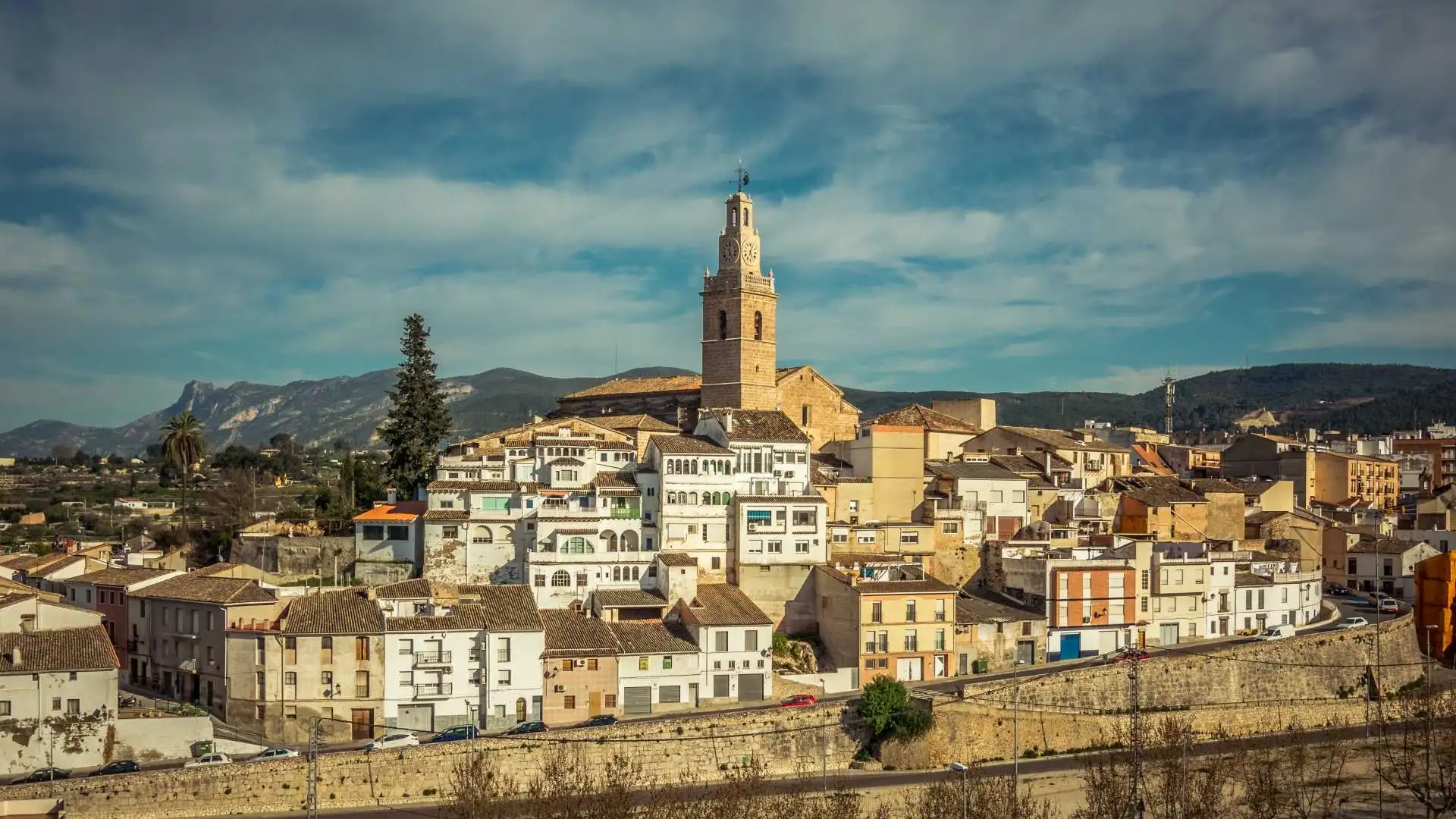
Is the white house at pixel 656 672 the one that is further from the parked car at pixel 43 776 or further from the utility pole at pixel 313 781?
the parked car at pixel 43 776

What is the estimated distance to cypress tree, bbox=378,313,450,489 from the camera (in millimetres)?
63656

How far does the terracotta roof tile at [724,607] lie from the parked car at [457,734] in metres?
9.32

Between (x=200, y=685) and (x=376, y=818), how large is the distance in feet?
37.3

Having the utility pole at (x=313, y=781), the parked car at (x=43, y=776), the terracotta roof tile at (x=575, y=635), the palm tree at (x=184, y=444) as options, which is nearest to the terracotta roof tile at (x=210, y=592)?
the parked car at (x=43, y=776)

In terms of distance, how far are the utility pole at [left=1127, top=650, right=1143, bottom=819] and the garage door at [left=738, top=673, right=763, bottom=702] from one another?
13.0 metres

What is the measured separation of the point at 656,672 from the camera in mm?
48969

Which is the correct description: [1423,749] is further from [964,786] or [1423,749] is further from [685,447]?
[685,447]

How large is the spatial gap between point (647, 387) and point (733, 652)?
28988mm

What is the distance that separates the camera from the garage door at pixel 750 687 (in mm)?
50156

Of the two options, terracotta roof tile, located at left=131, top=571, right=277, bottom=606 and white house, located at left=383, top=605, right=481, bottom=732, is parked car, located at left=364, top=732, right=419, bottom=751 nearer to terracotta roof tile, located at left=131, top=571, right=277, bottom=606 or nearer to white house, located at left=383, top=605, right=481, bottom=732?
white house, located at left=383, top=605, right=481, bottom=732

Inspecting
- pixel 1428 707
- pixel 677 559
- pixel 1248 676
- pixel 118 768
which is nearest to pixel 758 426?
pixel 677 559

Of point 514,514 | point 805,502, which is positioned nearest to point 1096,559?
point 805,502

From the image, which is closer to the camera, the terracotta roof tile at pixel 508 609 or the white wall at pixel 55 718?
the white wall at pixel 55 718

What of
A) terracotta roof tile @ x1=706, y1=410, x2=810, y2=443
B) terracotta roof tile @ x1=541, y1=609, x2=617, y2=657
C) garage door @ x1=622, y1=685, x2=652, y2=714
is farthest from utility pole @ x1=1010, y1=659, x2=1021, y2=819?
terracotta roof tile @ x1=706, y1=410, x2=810, y2=443
